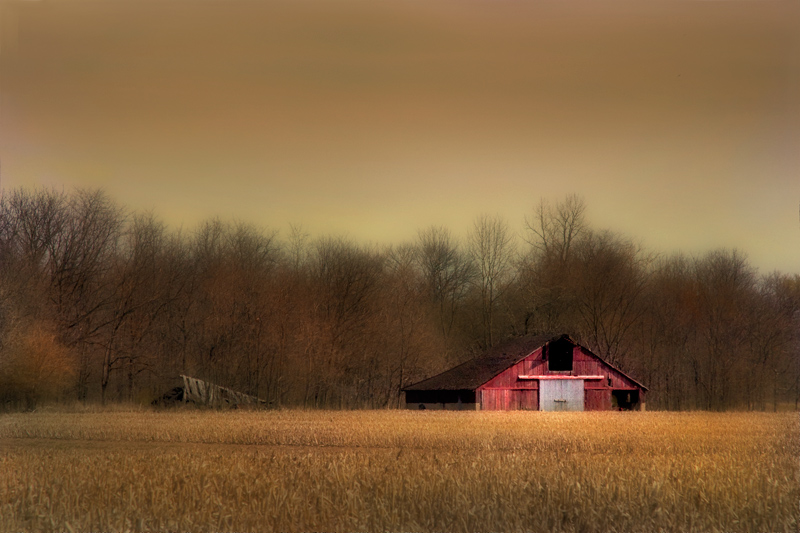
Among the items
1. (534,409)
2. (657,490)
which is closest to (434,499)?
(657,490)

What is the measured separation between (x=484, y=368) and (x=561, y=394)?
5.98 meters

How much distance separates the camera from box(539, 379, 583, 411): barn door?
200 feet

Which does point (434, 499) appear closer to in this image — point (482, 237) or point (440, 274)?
point (482, 237)

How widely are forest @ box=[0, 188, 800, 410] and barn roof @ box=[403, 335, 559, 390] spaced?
484cm

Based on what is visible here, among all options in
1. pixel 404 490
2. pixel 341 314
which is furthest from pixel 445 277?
pixel 404 490

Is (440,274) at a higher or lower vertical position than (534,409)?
higher

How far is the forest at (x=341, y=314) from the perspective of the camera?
1911 inches

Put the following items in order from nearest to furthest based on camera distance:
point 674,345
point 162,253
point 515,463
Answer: point 515,463
point 162,253
point 674,345

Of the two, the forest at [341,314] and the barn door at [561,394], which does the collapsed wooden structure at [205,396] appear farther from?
the barn door at [561,394]

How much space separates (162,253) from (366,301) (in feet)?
55.2

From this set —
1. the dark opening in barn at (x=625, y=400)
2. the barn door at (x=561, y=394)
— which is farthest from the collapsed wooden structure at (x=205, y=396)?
the dark opening in barn at (x=625, y=400)

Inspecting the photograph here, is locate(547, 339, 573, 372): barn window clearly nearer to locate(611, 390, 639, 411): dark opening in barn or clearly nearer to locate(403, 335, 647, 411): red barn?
locate(403, 335, 647, 411): red barn

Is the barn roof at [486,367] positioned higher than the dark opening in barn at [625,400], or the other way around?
the barn roof at [486,367]

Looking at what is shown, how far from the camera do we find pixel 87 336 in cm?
5234
